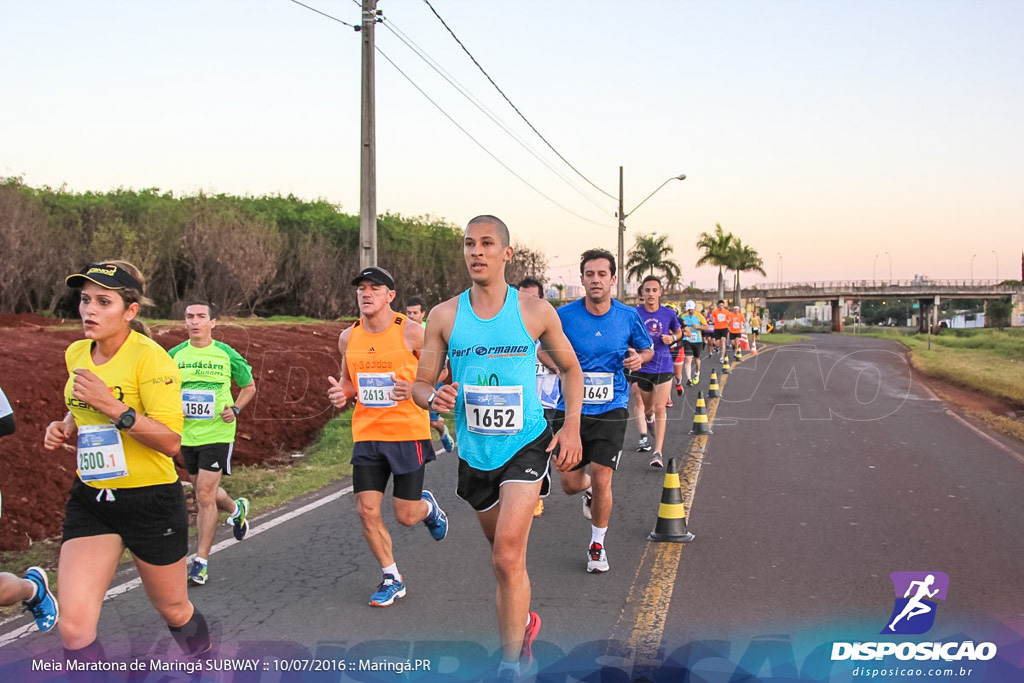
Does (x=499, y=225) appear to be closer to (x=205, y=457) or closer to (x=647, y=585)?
(x=647, y=585)

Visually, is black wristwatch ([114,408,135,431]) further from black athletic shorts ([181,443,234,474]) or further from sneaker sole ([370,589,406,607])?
black athletic shorts ([181,443,234,474])

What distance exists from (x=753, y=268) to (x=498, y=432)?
244 ft

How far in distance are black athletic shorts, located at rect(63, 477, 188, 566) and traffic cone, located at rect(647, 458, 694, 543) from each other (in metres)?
4.06

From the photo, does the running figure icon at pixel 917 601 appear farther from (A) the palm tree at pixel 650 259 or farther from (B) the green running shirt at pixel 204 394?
(A) the palm tree at pixel 650 259

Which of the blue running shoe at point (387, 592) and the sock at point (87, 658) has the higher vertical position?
the sock at point (87, 658)

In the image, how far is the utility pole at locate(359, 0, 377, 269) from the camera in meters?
13.0

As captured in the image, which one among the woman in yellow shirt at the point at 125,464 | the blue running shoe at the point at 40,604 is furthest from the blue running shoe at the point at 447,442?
the woman in yellow shirt at the point at 125,464

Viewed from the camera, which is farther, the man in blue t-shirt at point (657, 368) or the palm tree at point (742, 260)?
the palm tree at point (742, 260)

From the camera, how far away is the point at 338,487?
9.52 metres

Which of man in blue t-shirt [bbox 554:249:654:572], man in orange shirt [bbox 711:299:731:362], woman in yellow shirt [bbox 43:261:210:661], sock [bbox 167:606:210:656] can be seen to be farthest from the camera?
man in orange shirt [bbox 711:299:731:362]

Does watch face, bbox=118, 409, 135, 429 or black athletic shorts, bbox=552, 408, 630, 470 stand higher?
watch face, bbox=118, 409, 135, 429

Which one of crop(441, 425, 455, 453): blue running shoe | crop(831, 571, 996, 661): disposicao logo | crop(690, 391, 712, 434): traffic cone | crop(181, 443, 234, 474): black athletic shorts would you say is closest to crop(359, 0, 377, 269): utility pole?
crop(441, 425, 455, 453): blue running shoe

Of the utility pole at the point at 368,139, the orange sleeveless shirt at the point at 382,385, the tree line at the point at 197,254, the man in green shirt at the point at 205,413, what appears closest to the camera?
the orange sleeveless shirt at the point at 382,385

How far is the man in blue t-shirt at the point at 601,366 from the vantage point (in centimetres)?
646
